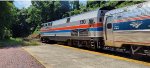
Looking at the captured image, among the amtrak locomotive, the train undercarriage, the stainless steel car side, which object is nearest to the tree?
the train undercarriage

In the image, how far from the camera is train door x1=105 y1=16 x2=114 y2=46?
18.9 metres

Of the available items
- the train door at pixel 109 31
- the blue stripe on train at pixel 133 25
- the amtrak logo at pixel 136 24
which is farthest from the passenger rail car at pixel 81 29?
the amtrak logo at pixel 136 24

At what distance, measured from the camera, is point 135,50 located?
16.6 m

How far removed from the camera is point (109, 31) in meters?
19.1

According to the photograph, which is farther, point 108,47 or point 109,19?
point 108,47

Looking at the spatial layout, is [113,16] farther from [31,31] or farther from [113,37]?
[31,31]

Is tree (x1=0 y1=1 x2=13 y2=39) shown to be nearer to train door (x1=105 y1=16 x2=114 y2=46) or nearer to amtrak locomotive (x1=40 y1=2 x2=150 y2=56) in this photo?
amtrak locomotive (x1=40 y1=2 x2=150 y2=56)

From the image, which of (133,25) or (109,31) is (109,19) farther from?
(133,25)

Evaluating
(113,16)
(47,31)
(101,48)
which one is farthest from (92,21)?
(47,31)

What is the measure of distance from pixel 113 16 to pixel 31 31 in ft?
200

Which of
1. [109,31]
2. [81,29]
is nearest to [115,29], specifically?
[109,31]

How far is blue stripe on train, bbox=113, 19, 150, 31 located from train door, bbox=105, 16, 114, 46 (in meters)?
0.58

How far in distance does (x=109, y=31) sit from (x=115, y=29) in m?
0.82

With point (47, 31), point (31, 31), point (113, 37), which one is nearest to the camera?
point (113, 37)
